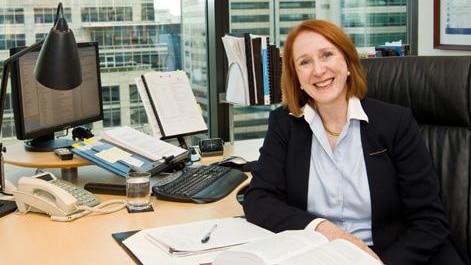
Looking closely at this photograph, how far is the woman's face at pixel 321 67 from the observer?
1.65 m

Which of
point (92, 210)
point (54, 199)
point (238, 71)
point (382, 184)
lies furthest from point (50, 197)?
point (238, 71)

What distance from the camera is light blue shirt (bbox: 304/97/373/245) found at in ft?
5.39

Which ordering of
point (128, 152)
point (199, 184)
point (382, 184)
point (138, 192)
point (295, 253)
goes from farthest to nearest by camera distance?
point (128, 152) < point (199, 184) < point (138, 192) < point (382, 184) < point (295, 253)

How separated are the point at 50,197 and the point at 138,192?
27cm

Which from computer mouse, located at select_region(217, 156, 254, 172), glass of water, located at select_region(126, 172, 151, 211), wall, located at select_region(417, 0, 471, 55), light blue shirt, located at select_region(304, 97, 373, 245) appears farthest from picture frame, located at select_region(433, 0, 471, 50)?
glass of water, located at select_region(126, 172, 151, 211)

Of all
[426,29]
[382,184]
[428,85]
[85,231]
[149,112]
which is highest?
[426,29]

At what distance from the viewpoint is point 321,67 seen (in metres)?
1.65

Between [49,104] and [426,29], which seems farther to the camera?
[426,29]

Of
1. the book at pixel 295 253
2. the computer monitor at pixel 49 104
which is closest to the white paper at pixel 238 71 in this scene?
the computer monitor at pixel 49 104

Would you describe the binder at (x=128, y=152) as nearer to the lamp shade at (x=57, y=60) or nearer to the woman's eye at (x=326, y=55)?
the lamp shade at (x=57, y=60)

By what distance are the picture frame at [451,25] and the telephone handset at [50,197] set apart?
2.21m

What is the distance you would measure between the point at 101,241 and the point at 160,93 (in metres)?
1.01

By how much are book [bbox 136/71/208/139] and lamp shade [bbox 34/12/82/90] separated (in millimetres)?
673

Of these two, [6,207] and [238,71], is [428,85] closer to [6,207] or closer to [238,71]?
[238,71]
